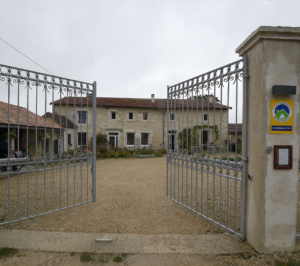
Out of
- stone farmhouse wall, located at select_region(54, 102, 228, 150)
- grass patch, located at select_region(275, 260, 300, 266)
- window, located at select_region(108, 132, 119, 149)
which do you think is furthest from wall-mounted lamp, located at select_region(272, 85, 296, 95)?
window, located at select_region(108, 132, 119, 149)

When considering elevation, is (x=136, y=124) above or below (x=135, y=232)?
above

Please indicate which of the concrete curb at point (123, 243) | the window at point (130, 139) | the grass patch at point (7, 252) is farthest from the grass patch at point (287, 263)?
the window at point (130, 139)

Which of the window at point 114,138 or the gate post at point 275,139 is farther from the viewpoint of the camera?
the window at point 114,138

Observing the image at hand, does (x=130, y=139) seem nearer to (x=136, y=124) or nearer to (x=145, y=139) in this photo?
(x=145, y=139)

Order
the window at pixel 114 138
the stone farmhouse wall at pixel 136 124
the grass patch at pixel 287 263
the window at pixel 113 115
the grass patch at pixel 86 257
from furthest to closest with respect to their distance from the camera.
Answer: the window at pixel 113 115 < the window at pixel 114 138 < the stone farmhouse wall at pixel 136 124 < the grass patch at pixel 86 257 < the grass patch at pixel 287 263

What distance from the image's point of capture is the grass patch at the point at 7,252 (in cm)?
272

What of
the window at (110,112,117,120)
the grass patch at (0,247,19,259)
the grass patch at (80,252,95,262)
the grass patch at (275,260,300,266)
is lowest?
the grass patch at (80,252,95,262)

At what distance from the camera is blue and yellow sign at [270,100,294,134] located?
2725 mm

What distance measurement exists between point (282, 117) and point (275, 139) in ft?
0.98

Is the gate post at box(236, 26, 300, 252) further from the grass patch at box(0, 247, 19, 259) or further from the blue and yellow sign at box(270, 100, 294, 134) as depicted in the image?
the grass patch at box(0, 247, 19, 259)

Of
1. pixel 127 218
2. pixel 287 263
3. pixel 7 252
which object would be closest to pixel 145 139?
pixel 127 218

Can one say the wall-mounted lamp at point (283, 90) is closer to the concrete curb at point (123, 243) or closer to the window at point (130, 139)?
the concrete curb at point (123, 243)

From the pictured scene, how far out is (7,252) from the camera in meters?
2.77

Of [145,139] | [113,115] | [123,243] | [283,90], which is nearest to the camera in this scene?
[283,90]
